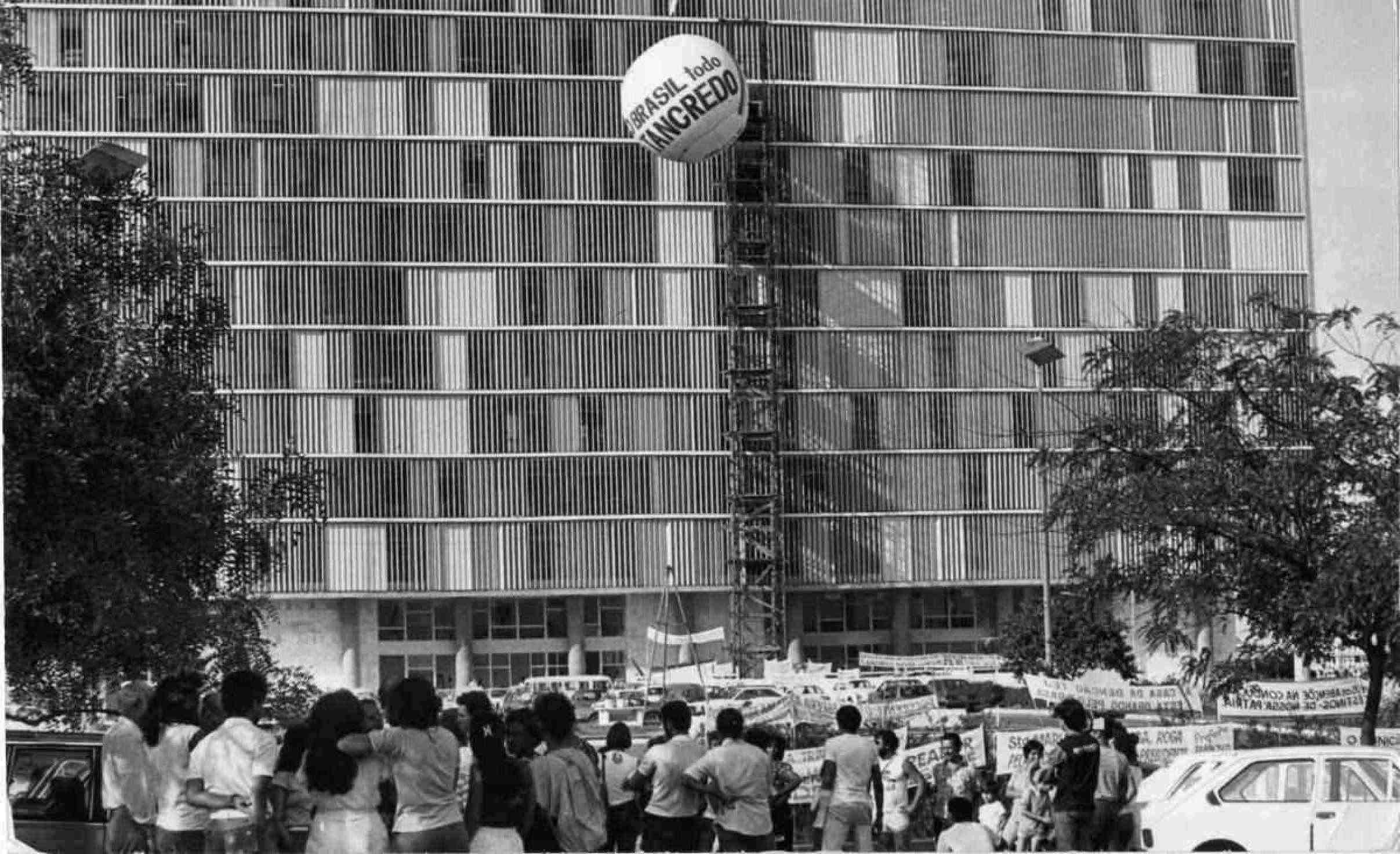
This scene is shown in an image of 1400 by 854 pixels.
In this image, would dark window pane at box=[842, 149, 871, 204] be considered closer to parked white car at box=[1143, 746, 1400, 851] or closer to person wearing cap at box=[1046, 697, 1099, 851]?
parked white car at box=[1143, 746, 1400, 851]

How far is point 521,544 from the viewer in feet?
256

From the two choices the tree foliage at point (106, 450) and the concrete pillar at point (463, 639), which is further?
the concrete pillar at point (463, 639)

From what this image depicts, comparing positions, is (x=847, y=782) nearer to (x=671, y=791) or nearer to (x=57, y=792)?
(x=671, y=791)

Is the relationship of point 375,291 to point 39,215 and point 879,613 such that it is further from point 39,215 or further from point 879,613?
point 39,215

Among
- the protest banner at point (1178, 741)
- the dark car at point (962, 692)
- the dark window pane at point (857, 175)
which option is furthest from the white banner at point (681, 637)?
the protest banner at point (1178, 741)

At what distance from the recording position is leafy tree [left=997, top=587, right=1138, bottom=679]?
60.0m

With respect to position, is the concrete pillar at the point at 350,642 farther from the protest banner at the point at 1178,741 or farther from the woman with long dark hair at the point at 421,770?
the woman with long dark hair at the point at 421,770

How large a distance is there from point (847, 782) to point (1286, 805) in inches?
178

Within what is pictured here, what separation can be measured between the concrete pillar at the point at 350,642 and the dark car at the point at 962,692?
2297cm

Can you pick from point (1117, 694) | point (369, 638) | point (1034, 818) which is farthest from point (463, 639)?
point (1034, 818)

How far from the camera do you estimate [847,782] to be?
1816 cm

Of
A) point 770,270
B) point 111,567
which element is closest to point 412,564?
point 770,270

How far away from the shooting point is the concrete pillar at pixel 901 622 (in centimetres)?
8238

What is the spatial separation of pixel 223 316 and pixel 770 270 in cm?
5300
